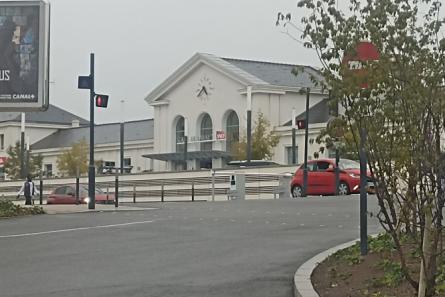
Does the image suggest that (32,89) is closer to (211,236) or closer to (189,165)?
(211,236)

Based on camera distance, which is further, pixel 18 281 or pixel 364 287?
pixel 18 281

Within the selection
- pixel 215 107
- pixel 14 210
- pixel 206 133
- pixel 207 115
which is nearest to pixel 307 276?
pixel 14 210

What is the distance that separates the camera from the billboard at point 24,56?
2567cm

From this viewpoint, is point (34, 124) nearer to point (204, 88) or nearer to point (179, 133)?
point (179, 133)

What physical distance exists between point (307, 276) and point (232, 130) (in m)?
69.5

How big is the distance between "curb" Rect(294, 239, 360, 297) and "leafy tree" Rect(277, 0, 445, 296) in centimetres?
170

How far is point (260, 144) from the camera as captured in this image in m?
69.8

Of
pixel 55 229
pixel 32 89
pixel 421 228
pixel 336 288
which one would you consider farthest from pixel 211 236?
pixel 32 89

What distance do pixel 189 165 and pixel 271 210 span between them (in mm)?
59886

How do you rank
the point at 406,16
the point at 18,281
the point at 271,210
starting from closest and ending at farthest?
the point at 406,16 → the point at 18,281 → the point at 271,210

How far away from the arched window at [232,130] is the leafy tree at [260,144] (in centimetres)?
Answer: 482

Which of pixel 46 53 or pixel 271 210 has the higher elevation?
pixel 46 53

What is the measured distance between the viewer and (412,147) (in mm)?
7168

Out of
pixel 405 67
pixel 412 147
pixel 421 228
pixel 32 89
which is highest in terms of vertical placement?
pixel 32 89
